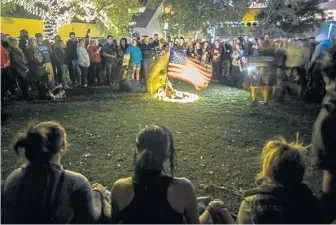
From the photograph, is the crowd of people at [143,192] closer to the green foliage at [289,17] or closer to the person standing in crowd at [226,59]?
the person standing in crowd at [226,59]

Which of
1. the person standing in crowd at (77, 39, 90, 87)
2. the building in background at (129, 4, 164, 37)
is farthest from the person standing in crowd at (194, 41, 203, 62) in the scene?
the building in background at (129, 4, 164, 37)

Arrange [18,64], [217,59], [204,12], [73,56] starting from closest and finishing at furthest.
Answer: [18,64] < [73,56] < [217,59] < [204,12]

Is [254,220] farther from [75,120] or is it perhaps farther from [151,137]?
[75,120]

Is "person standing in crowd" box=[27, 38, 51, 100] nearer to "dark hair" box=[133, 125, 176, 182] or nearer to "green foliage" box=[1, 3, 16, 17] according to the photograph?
"dark hair" box=[133, 125, 176, 182]

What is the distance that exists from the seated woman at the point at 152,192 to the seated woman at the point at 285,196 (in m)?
0.46

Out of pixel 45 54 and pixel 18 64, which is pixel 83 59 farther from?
pixel 18 64

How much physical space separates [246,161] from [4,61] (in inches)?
296

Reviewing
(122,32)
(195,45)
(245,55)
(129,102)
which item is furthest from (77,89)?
(122,32)

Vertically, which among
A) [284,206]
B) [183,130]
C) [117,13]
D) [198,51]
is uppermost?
[117,13]

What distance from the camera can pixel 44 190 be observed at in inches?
98.3

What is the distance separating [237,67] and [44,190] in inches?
550

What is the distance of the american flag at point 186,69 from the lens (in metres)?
11.8

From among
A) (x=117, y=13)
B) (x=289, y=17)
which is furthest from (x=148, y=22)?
(x=289, y=17)

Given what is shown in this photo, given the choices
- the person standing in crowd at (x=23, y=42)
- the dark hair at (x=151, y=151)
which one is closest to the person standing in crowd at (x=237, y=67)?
the person standing in crowd at (x=23, y=42)
